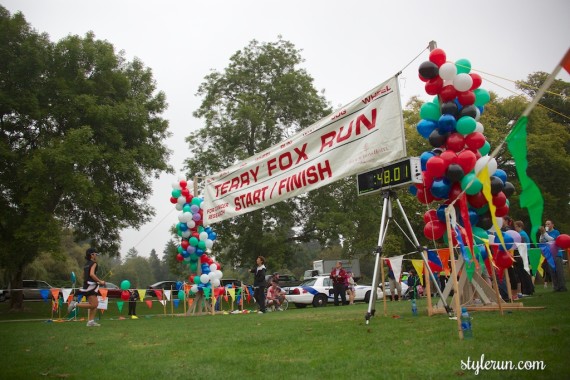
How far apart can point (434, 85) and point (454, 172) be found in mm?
1862

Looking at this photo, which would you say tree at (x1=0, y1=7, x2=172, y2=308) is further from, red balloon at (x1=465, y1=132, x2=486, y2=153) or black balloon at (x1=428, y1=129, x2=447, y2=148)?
red balloon at (x1=465, y1=132, x2=486, y2=153)

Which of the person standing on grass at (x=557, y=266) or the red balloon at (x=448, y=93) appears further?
the person standing on grass at (x=557, y=266)

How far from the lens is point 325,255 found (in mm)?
71000

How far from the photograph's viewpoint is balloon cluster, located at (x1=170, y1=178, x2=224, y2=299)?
53.8ft

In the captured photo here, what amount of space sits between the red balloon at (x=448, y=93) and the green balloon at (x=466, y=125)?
0.51 m

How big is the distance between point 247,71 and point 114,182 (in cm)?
1221

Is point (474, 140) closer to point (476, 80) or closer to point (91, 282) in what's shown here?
point (476, 80)

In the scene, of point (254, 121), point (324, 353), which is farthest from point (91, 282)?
point (254, 121)

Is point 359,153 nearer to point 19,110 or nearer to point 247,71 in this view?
point 19,110

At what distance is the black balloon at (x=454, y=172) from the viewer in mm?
8305

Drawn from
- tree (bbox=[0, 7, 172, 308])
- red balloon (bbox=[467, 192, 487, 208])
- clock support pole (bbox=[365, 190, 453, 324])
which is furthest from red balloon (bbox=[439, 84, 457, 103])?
tree (bbox=[0, 7, 172, 308])

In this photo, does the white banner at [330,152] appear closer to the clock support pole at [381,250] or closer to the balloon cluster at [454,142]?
the clock support pole at [381,250]

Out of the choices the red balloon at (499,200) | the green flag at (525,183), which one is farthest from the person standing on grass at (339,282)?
the green flag at (525,183)

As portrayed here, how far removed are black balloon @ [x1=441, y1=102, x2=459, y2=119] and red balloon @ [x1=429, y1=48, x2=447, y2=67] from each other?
779 mm
